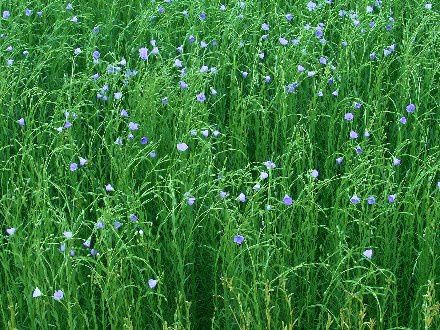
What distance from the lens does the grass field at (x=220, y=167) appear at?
118 inches

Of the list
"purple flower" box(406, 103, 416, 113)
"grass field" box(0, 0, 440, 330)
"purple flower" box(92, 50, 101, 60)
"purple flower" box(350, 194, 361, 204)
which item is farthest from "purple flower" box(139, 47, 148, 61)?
"purple flower" box(350, 194, 361, 204)

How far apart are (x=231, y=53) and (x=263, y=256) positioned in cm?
157

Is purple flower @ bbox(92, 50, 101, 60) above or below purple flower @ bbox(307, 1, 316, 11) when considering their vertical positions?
below

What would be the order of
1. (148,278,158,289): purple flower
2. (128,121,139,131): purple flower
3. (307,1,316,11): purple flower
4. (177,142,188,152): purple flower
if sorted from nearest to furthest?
1. (148,278,158,289): purple flower
2. (177,142,188,152): purple flower
3. (128,121,139,131): purple flower
4. (307,1,316,11): purple flower

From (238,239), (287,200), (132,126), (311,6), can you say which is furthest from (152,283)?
(311,6)

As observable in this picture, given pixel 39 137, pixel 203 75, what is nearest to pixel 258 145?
pixel 203 75

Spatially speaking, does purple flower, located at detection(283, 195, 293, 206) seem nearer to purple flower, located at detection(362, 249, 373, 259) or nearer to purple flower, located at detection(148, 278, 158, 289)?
purple flower, located at detection(362, 249, 373, 259)

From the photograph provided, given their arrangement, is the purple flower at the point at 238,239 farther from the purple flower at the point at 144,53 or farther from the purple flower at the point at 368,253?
the purple flower at the point at 144,53

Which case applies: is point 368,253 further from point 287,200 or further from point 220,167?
point 220,167

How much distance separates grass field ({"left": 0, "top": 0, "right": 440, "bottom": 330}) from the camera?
3010 mm

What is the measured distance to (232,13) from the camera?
4.42 metres

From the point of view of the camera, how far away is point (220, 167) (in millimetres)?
3732

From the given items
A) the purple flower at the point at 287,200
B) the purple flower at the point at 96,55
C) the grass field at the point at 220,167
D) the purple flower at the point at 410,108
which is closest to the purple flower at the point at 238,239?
the grass field at the point at 220,167

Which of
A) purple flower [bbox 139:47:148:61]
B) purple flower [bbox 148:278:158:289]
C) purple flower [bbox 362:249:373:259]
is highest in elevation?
purple flower [bbox 139:47:148:61]
